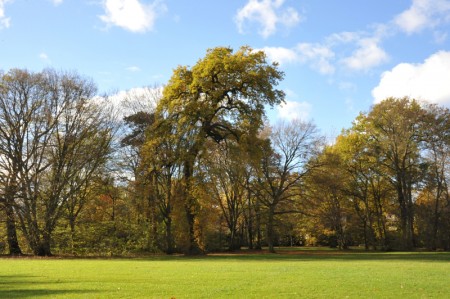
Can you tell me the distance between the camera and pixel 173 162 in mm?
37469

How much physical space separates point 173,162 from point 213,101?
6671mm

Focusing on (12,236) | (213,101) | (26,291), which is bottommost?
(26,291)

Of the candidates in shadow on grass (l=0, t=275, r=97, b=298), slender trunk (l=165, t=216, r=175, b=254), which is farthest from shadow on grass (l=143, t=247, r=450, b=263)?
shadow on grass (l=0, t=275, r=97, b=298)

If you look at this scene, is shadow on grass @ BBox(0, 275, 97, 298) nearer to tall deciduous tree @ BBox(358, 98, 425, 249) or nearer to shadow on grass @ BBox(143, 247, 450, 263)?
shadow on grass @ BBox(143, 247, 450, 263)

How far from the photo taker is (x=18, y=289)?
1277cm

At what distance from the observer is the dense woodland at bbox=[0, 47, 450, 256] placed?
3619 cm

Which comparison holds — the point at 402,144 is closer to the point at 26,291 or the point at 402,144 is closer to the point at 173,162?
the point at 173,162

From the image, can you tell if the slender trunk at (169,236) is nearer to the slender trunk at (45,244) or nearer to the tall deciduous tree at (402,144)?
the slender trunk at (45,244)

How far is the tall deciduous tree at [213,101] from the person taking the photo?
36.4 metres

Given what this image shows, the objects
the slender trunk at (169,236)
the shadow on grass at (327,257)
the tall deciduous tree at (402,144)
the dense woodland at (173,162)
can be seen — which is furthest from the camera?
the tall deciduous tree at (402,144)

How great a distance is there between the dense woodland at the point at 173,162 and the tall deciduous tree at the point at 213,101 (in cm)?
11

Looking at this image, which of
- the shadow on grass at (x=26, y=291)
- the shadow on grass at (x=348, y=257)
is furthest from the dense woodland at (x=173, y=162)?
→ the shadow on grass at (x=26, y=291)

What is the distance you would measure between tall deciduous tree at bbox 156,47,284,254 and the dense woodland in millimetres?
114

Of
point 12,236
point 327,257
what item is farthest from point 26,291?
point 12,236
